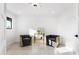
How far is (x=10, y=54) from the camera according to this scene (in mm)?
1540

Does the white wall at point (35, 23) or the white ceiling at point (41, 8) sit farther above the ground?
the white ceiling at point (41, 8)

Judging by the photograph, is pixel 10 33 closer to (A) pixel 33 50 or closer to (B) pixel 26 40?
(B) pixel 26 40

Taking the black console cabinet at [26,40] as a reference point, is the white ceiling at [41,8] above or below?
above

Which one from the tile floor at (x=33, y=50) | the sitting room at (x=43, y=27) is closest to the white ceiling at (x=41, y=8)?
the sitting room at (x=43, y=27)

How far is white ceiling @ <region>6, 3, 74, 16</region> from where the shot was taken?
5.02 ft

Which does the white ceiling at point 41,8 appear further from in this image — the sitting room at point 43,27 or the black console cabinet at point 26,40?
the black console cabinet at point 26,40

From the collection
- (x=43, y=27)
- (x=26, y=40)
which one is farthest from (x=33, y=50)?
(x=43, y=27)

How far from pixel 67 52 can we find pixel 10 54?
2.78ft

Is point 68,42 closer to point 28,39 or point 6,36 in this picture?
point 28,39

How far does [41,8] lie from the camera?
153 centimetres

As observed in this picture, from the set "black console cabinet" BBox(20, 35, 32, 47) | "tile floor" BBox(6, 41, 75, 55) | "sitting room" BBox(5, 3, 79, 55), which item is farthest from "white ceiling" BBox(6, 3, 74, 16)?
"tile floor" BBox(6, 41, 75, 55)

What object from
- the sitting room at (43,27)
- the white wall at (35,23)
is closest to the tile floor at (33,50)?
the sitting room at (43,27)

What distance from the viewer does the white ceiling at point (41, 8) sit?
5.02 feet

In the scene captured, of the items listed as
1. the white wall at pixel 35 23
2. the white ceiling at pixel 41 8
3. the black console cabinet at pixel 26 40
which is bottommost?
the black console cabinet at pixel 26 40
